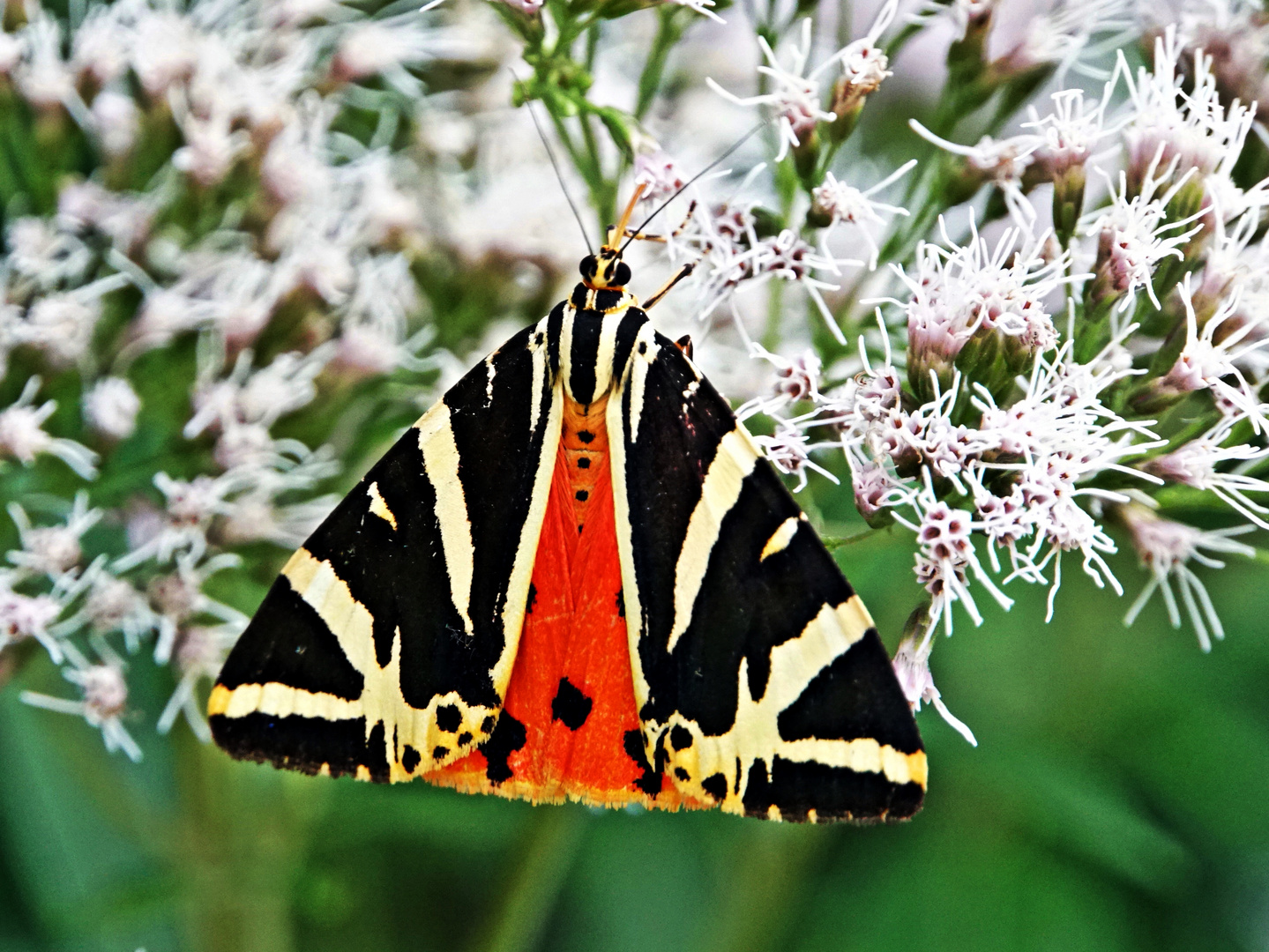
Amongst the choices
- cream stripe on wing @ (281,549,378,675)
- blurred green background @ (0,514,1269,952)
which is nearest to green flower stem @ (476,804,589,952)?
blurred green background @ (0,514,1269,952)


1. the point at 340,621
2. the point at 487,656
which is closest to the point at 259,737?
the point at 340,621

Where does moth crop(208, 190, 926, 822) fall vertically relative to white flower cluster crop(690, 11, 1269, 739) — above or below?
below

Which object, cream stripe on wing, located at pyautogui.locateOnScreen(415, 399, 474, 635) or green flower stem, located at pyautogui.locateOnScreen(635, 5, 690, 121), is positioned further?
green flower stem, located at pyautogui.locateOnScreen(635, 5, 690, 121)

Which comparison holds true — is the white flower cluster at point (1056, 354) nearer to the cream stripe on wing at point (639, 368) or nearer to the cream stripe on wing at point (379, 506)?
the cream stripe on wing at point (639, 368)

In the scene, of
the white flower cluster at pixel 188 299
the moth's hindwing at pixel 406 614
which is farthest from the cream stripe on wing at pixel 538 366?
the white flower cluster at pixel 188 299

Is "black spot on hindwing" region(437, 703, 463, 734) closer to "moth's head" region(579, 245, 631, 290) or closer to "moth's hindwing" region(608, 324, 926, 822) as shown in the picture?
"moth's hindwing" region(608, 324, 926, 822)

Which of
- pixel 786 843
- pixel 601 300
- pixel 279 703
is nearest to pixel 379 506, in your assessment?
pixel 279 703
